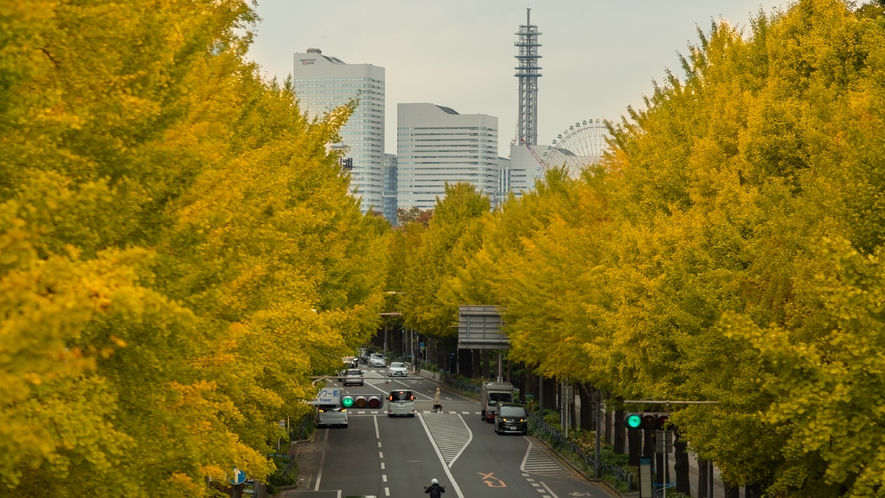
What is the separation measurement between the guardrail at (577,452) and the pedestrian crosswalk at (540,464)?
967 millimetres

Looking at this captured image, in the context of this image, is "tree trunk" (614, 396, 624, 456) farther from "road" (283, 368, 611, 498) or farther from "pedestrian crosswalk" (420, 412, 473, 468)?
"pedestrian crosswalk" (420, 412, 473, 468)

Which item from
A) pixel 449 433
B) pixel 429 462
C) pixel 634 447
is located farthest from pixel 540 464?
pixel 449 433

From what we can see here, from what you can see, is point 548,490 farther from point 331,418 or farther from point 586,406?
point 331,418

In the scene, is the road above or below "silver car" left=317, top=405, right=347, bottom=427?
below

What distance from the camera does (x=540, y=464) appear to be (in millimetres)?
53719

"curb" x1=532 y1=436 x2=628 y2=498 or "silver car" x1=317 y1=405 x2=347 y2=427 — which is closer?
"curb" x1=532 y1=436 x2=628 y2=498

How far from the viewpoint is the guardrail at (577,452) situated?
44.4 meters

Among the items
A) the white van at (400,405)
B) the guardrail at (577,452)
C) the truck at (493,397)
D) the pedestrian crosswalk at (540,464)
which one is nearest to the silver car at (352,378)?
the white van at (400,405)

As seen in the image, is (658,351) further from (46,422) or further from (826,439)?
(46,422)

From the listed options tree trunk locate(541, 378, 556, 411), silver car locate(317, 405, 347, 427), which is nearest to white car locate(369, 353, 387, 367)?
tree trunk locate(541, 378, 556, 411)

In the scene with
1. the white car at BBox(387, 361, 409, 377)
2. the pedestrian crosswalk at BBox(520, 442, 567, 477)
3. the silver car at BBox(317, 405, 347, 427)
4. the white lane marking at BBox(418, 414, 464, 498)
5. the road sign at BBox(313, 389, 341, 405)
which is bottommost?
the pedestrian crosswalk at BBox(520, 442, 567, 477)

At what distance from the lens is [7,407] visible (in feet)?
29.9

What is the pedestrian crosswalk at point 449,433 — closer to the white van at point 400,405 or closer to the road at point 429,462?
the road at point 429,462

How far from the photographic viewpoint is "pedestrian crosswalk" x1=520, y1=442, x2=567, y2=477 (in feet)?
168
